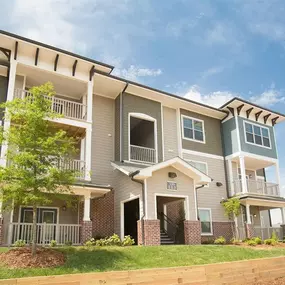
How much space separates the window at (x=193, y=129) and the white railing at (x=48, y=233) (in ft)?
34.1

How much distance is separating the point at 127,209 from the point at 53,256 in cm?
951

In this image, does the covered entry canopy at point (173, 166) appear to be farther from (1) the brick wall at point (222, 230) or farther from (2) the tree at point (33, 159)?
(1) the brick wall at point (222, 230)

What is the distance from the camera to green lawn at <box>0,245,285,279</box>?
870 centimetres

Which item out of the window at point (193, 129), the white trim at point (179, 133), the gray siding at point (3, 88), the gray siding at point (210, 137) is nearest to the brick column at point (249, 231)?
the gray siding at point (210, 137)

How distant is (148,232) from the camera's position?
14.7 metres

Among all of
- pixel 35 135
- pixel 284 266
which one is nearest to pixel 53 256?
pixel 35 135

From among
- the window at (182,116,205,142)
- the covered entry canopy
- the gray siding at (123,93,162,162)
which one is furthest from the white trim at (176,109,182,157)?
the covered entry canopy

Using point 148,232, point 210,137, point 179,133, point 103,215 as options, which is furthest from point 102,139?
point 210,137

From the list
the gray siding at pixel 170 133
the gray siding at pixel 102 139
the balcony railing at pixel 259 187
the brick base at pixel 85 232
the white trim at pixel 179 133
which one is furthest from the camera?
the balcony railing at pixel 259 187

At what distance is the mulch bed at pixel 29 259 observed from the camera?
8.91 meters

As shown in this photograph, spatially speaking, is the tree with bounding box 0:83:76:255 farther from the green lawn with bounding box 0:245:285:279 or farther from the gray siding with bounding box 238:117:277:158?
the gray siding with bounding box 238:117:277:158

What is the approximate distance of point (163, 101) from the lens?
2139 cm

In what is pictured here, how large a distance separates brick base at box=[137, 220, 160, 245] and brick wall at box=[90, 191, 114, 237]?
10.3 ft

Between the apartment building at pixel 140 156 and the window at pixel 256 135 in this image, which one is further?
the window at pixel 256 135
